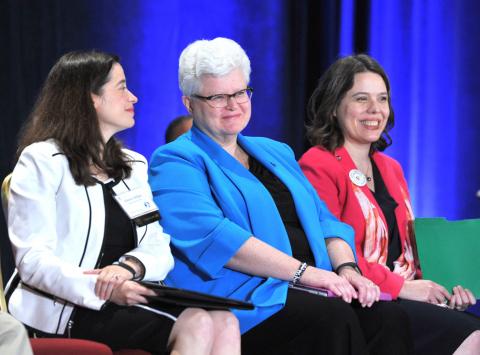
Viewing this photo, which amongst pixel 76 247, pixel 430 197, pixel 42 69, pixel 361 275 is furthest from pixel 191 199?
pixel 430 197

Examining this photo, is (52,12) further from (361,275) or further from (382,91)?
(361,275)

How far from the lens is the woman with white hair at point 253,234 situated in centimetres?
305

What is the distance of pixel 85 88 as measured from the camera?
3.07 m

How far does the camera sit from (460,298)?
3490mm

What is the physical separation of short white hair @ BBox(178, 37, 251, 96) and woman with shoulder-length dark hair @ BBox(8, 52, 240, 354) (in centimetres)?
32

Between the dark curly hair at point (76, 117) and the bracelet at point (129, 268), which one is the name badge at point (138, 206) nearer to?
the dark curly hair at point (76, 117)

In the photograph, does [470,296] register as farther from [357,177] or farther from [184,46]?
[184,46]

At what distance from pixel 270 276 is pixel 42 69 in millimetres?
1927

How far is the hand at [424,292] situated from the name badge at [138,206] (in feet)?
3.27

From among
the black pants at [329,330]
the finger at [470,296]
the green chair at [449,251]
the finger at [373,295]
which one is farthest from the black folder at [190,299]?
the finger at [470,296]

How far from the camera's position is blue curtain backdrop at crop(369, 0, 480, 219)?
512cm

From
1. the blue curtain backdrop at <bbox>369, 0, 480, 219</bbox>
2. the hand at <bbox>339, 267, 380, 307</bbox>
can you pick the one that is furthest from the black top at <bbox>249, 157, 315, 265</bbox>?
the blue curtain backdrop at <bbox>369, 0, 480, 219</bbox>

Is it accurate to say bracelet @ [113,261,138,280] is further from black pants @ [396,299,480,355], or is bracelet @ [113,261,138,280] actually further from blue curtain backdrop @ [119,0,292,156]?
blue curtain backdrop @ [119,0,292,156]

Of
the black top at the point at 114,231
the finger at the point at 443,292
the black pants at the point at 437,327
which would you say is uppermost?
the black top at the point at 114,231
